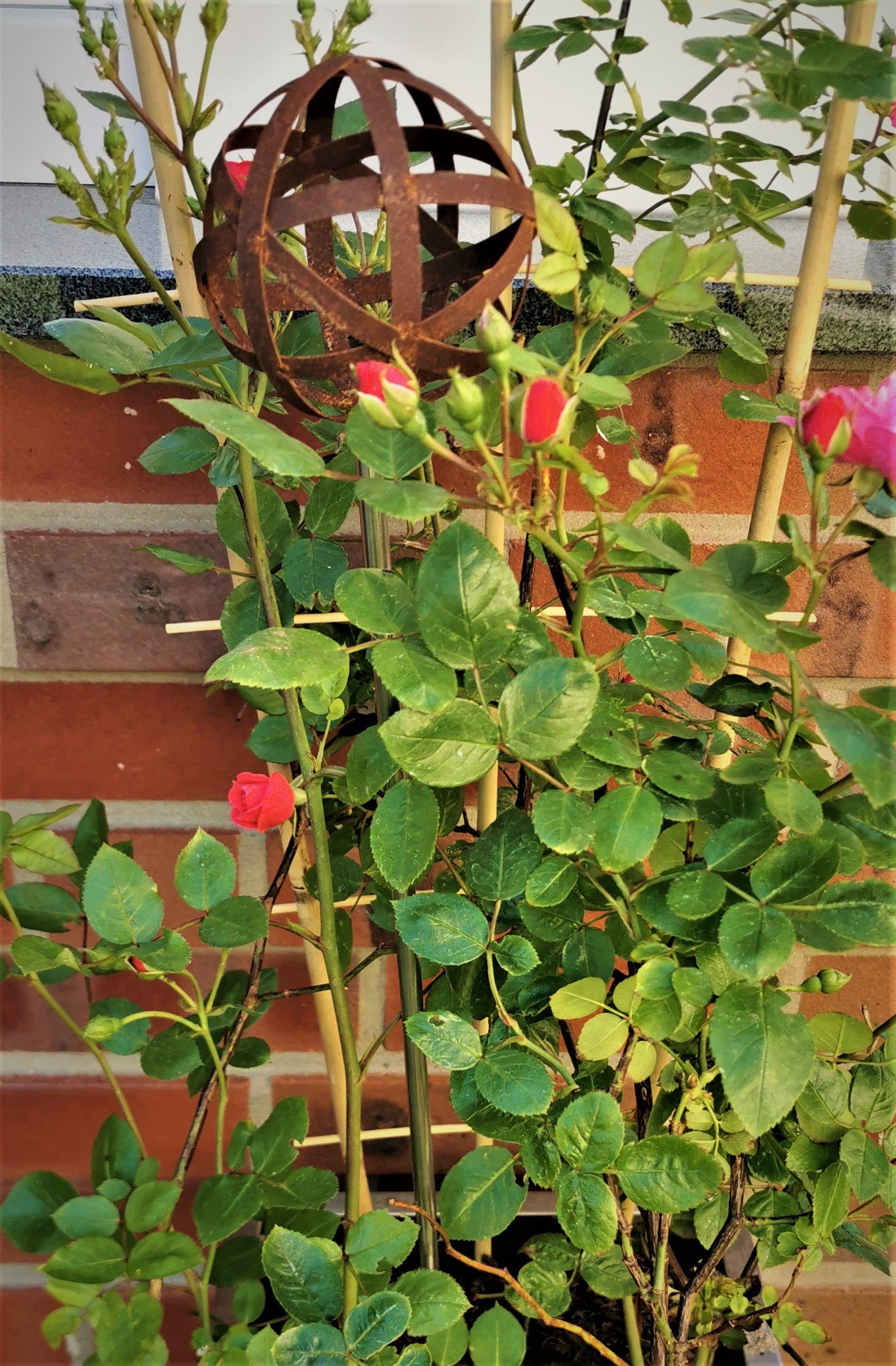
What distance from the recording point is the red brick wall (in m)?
0.61

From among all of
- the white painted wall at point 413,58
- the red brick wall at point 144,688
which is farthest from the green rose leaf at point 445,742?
the white painted wall at point 413,58

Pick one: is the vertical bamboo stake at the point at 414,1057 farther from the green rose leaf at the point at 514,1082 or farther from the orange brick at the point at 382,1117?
the orange brick at the point at 382,1117

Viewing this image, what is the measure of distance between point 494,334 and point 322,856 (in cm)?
24

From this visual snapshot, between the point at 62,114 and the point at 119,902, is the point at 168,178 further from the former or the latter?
the point at 119,902

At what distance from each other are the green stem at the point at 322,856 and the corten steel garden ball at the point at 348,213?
6 cm

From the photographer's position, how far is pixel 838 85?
320 mm

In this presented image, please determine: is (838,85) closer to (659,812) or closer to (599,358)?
(599,358)

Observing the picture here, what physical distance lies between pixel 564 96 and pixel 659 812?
1.68 feet

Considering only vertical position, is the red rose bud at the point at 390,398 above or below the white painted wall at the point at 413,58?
below

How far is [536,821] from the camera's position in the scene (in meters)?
0.31

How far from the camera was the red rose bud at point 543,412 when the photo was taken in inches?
9.6

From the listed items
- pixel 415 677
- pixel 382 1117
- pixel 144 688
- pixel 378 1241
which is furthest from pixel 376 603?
pixel 382 1117

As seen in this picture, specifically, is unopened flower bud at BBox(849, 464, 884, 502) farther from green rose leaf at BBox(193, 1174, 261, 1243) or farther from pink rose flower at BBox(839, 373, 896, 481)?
green rose leaf at BBox(193, 1174, 261, 1243)

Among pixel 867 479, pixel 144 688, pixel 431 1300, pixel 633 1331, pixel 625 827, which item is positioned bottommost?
pixel 633 1331
